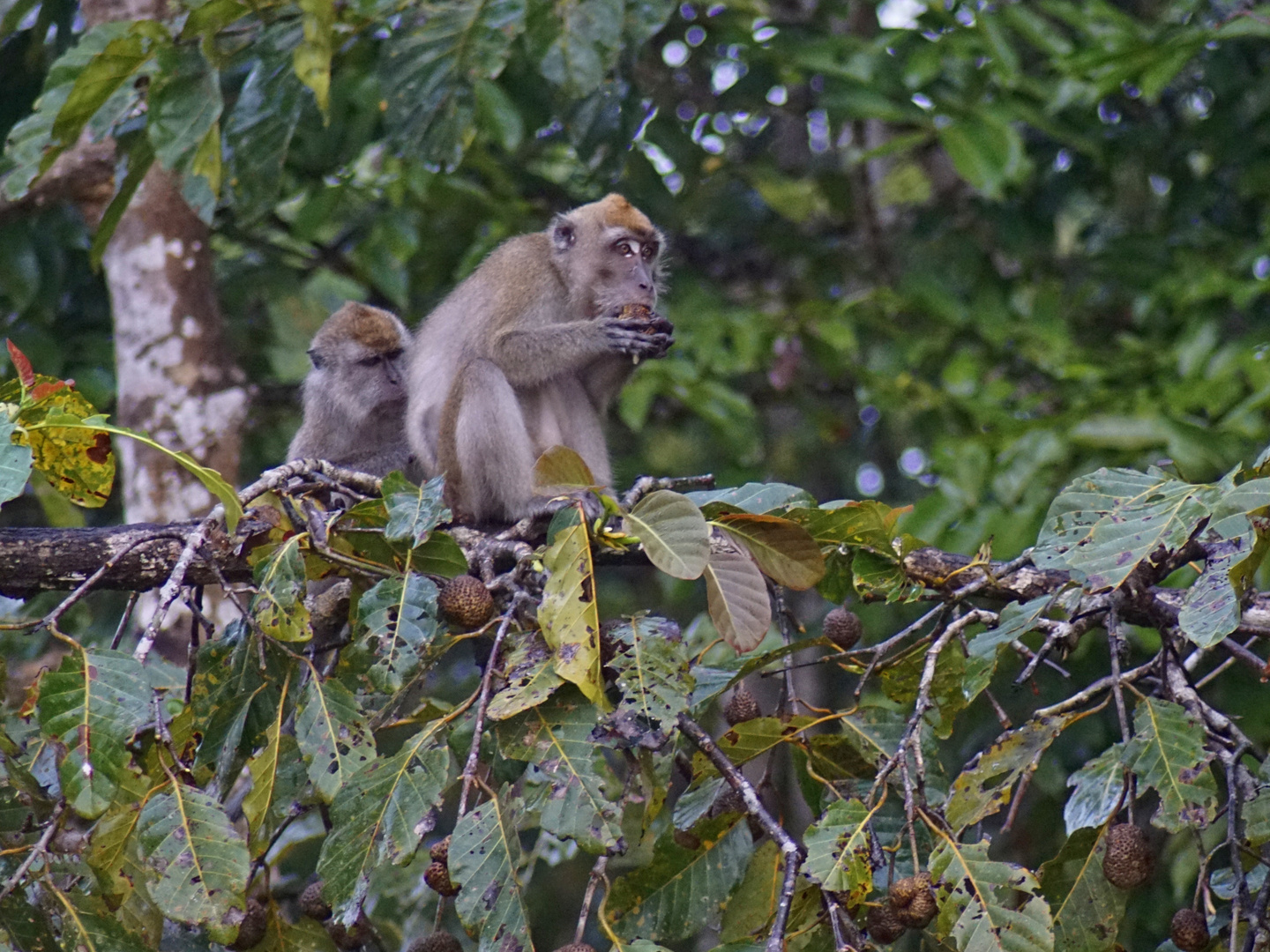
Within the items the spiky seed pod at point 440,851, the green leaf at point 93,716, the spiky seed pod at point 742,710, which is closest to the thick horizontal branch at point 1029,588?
the spiky seed pod at point 742,710

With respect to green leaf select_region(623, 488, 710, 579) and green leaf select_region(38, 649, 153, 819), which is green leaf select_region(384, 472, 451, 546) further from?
green leaf select_region(38, 649, 153, 819)

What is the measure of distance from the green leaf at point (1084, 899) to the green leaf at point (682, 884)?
1.97 ft

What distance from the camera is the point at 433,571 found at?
2.88 m

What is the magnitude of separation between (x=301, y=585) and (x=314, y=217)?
3.74 metres

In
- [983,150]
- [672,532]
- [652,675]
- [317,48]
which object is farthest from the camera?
[983,150]

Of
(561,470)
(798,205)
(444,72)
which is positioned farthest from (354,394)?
(798,205)

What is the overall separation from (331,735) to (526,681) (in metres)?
0.40

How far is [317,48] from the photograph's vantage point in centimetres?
432

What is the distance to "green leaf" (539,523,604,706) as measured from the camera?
8.27ft

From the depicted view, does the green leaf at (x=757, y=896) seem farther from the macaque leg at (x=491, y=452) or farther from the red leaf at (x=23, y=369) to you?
the macaque leg at (x=491, y=452)

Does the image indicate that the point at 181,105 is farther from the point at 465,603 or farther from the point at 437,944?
the point at 437,944

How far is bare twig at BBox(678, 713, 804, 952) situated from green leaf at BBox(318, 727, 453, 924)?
1.61 ft

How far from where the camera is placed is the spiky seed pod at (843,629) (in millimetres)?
3096

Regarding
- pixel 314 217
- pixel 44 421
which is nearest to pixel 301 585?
pixel 44 421
